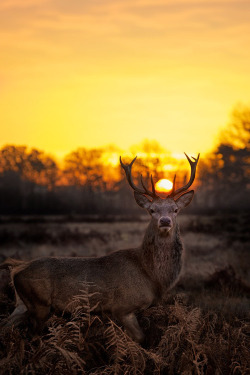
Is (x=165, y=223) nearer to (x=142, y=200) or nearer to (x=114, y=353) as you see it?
(x=142, y=200)

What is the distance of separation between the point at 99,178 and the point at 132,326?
144 feet

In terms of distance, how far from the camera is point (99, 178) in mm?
49594

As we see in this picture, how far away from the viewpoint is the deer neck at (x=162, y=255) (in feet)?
20.4

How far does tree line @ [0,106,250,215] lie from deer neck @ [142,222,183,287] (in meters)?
25.2

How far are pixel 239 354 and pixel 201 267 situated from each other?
299 inches

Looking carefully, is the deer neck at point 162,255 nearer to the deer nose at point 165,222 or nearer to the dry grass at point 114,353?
A: the deer nose at point 165,222

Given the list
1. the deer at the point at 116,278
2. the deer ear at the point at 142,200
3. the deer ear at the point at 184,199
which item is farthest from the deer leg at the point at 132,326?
the deer ear at the point at 184,199

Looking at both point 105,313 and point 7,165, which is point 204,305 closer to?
point 105,313

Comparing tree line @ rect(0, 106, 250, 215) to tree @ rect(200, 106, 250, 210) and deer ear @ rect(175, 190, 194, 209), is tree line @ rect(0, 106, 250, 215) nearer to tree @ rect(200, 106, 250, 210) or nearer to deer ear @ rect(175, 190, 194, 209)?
tree @ rect(200, 106, 250, 210)

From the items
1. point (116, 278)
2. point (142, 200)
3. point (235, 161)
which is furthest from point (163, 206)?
point (235, 161)

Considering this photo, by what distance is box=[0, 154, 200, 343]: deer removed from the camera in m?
5.85

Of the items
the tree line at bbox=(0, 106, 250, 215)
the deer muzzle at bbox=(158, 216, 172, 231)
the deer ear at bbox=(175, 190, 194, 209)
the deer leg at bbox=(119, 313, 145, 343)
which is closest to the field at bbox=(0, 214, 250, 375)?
the deer leg at bbox=(119, 313, 145, 343)

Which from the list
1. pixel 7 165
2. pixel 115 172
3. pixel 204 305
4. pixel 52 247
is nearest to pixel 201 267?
pixel 204 305

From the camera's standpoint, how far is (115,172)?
4831cm
